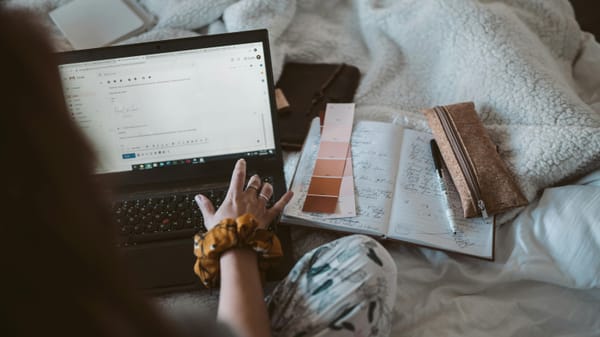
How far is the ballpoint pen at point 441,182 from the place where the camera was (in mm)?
787

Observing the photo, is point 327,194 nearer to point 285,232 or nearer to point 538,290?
point 285,232

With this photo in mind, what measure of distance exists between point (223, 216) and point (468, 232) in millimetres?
400

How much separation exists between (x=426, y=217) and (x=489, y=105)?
0.94 ft

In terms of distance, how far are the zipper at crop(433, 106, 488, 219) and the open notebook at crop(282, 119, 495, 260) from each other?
39mm

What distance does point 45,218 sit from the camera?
32 cm

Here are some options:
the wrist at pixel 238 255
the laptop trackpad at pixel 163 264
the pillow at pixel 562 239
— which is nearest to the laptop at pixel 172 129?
the laptop trackpad at pixel 163 264

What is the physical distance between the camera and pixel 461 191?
0.79 meters

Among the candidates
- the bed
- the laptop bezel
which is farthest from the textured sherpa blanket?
the laptop bezel

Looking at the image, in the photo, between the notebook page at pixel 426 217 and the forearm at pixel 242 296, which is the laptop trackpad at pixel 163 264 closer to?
the forearm at pixel 242 296

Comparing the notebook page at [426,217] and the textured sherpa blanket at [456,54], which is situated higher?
the textured sherpa blanket at [456,54]

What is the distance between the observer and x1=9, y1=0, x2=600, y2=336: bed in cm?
73

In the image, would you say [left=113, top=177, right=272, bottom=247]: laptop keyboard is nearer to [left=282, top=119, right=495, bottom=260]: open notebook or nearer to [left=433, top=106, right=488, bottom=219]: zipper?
[left=282, top=119, right=495, bottom=260]: open notebook

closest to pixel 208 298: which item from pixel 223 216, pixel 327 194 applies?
pixel 223 216

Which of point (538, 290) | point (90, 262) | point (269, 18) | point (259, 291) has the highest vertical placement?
point (269, 18)
